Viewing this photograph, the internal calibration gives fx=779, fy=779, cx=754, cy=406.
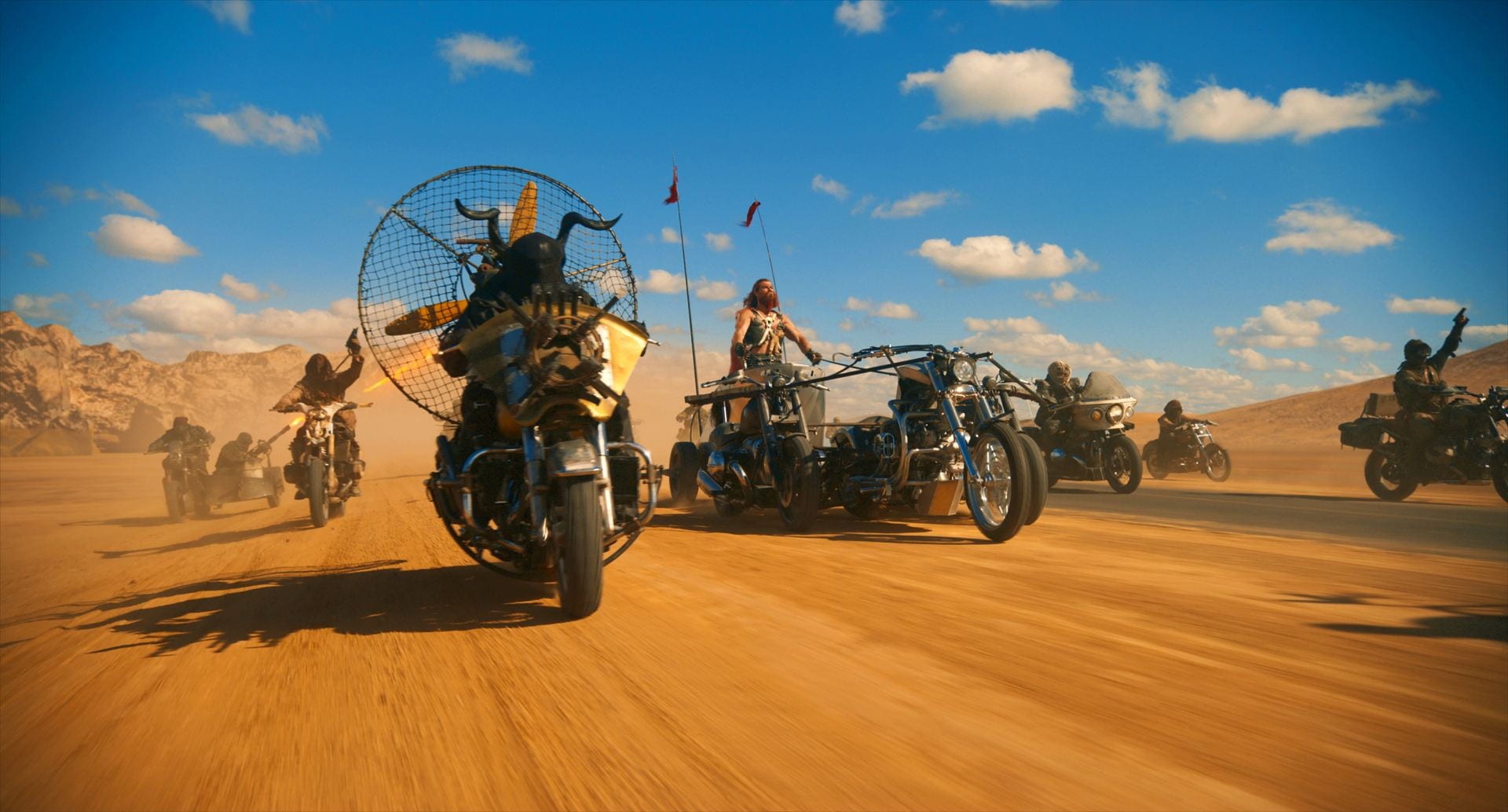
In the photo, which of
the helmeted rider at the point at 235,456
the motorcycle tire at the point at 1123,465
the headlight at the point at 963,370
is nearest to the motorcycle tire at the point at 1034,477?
the headlight at the point at 963,370

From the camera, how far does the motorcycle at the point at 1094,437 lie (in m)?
12.4

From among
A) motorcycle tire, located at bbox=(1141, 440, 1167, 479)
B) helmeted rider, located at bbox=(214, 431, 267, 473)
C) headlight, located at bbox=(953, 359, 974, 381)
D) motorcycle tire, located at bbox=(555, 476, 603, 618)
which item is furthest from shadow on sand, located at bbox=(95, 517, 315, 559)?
motorcycle tire, located at bbox=(1141, 440, 1167, 479)

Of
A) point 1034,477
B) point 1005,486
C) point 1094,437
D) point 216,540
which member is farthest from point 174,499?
point 1094,437

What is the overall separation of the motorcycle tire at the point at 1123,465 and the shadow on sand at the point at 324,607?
33.3 feet

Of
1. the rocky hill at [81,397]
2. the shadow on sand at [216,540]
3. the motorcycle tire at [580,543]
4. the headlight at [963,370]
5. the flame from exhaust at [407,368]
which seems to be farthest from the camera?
A: the rocky hill at [81,397]

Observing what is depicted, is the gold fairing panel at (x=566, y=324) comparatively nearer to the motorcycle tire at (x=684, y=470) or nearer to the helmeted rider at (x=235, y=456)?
the motorcycle tire at (x=684, y=470)

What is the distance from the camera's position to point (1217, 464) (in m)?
16.1

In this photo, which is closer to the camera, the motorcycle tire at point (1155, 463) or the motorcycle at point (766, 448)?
the motorcycle at point (766, 448)

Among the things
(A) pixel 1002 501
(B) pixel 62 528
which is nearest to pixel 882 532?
(A) pixel 1002 501

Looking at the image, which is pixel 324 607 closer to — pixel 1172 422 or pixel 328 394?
pixel 328 394

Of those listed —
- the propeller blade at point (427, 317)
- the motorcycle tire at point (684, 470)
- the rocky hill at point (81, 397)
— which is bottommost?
the motorcycle tire at point (684, 470)

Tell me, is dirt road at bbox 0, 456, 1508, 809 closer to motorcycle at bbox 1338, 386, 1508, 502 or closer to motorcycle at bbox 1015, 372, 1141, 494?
motorcycle at bbox 1015, 372, 1141, 494

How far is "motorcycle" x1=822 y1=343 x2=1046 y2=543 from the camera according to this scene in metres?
6.35

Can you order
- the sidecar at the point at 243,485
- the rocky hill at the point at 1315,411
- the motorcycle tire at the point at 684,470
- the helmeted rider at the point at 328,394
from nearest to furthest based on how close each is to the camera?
the motorcycle tire at the point at 684,470, the helmeted rider at the point at 328,394, the sidecar at the point at 243,485, the rocky hill at the point at 1315,411
